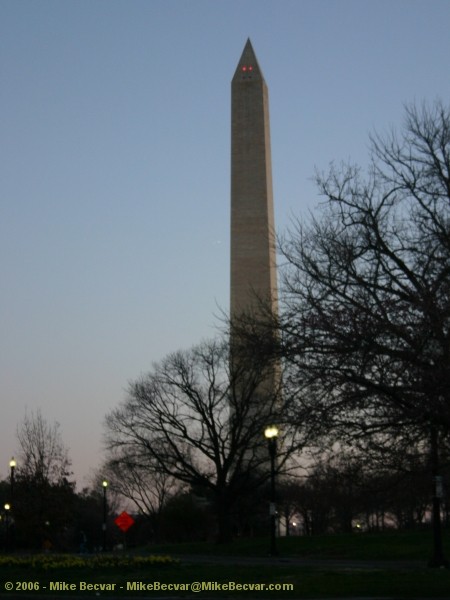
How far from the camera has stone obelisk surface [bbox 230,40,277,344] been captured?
51.1 meters

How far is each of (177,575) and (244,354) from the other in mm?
6496

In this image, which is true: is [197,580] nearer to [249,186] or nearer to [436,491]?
[436,491]

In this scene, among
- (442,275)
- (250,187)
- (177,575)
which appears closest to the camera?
(442,275)

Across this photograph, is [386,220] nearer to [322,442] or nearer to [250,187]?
[322,442]

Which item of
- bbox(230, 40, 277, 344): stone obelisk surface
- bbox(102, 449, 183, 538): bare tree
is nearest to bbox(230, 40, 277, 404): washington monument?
bbox(230, 40, 277, 344): stone obelisk surface

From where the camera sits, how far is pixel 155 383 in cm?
4634

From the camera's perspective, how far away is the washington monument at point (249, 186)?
51125 mm

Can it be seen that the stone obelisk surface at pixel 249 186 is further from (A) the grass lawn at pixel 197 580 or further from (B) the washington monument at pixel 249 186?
(A) the grass lawn at pixel 197 580

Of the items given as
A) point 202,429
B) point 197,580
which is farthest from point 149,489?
point 197,580

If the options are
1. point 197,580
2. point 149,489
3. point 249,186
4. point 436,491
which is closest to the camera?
point 197,580

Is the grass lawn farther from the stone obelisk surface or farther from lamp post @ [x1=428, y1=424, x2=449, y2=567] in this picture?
the stone obelisk surface

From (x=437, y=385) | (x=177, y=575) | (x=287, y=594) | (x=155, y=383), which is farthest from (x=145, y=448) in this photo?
(x=437, y=385)

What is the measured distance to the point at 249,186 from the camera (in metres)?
52.5

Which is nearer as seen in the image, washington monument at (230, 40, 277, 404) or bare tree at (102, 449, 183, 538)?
washington monument at (230, 40, 277, 404)
